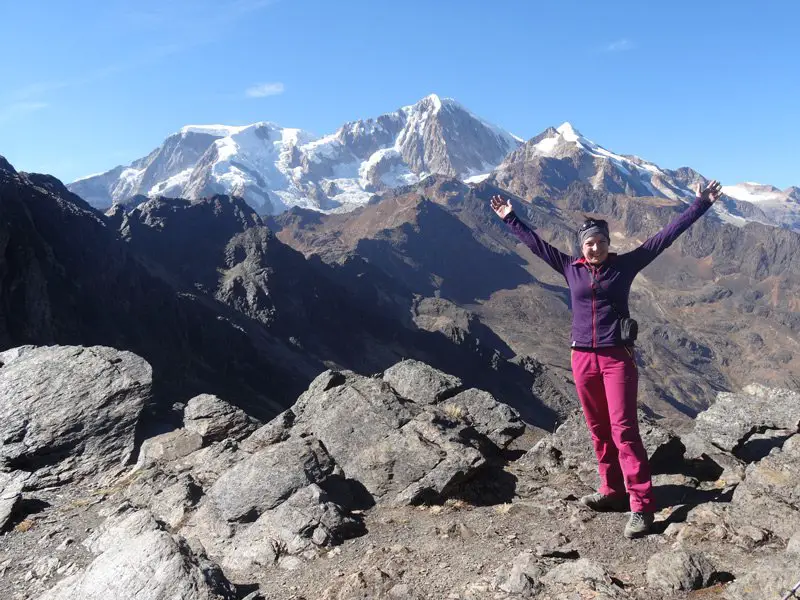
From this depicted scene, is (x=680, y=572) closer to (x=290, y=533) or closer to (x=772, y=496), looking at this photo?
(x=772, y=496)

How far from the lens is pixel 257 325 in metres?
140

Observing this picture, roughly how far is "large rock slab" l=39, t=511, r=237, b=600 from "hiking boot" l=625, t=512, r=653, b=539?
537 cm

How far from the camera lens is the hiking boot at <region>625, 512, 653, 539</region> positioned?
8.02 meters

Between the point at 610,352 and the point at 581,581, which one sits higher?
the point at 610,352

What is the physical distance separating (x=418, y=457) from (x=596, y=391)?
400cm

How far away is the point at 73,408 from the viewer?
A: 14398 millimetres

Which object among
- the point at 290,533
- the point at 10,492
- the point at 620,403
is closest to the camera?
the point at 620,403

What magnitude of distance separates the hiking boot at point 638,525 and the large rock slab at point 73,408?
446 inches

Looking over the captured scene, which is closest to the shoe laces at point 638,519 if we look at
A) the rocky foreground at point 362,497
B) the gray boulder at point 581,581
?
the rocky foreground at point 362,497

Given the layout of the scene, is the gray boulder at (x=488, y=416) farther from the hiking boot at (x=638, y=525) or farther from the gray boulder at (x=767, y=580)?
the gray boulder at (x=767, y=580)

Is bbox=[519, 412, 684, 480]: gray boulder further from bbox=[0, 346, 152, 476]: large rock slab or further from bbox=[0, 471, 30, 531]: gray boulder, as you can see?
bbox=[0, 471, 30, 531]: gray boulder

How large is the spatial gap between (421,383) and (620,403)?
777 cm

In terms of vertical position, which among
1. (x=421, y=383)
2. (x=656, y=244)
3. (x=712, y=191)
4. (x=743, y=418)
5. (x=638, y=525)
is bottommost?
(x=743, y=418)

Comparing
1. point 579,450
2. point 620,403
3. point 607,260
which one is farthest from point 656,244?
point 579,450
